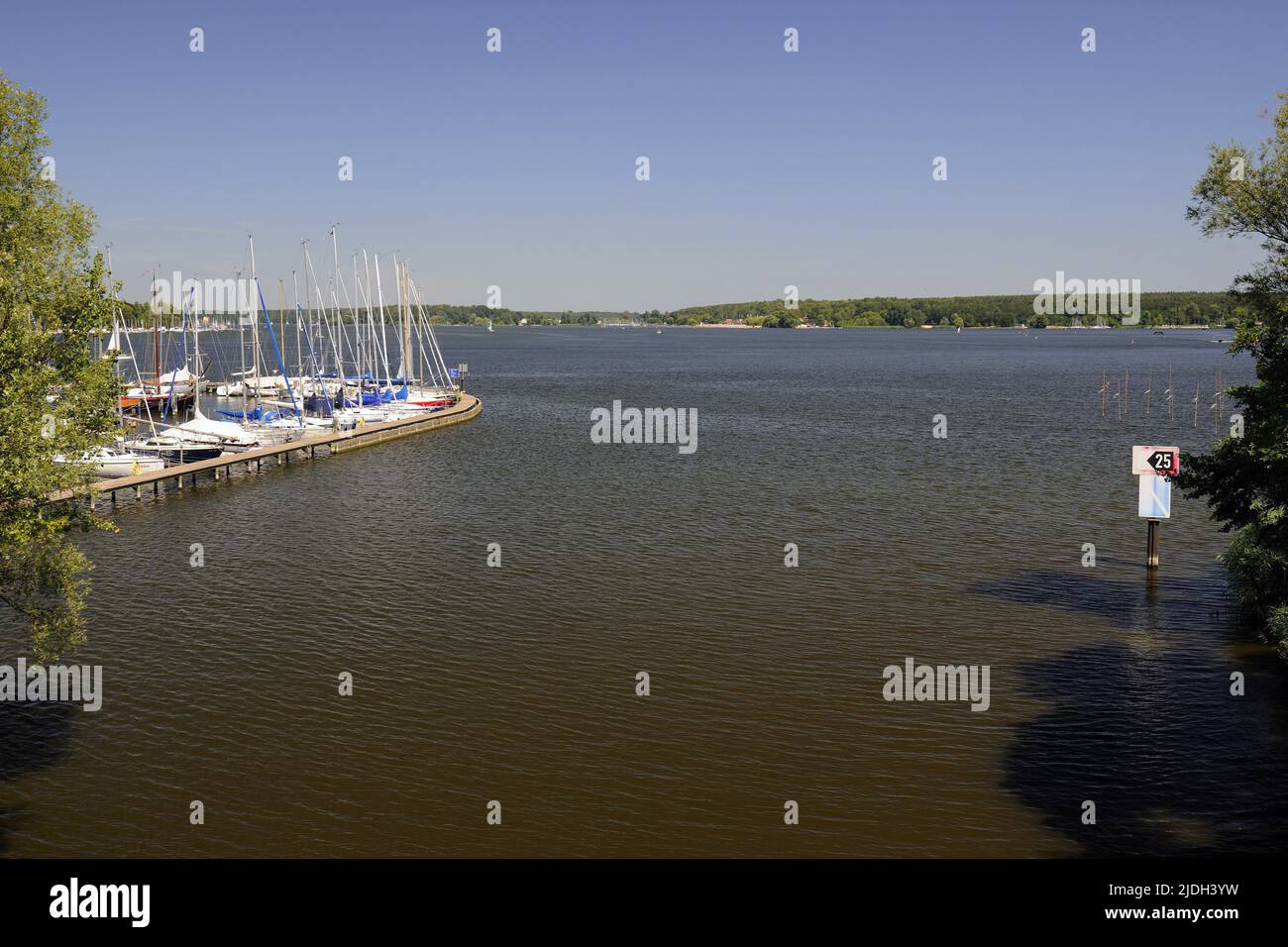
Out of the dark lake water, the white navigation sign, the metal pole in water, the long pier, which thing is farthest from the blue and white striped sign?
the long pier

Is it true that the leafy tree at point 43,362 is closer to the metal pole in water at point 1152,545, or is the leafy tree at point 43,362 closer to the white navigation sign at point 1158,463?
the white navigation sign at point 1158,463

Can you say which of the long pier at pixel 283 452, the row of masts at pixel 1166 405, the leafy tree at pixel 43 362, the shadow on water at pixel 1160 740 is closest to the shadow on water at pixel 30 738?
the leafy tree at pixel 43 362

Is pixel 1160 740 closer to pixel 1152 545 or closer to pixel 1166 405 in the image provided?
pixel 1152 545

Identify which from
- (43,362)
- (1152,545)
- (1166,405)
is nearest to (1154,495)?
(1152,545)

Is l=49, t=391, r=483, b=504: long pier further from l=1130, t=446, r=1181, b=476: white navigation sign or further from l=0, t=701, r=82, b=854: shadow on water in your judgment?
l=1130, t=446, r=1181, b=476: white navigation sign

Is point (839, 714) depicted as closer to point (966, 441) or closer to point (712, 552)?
point (712, 552)
